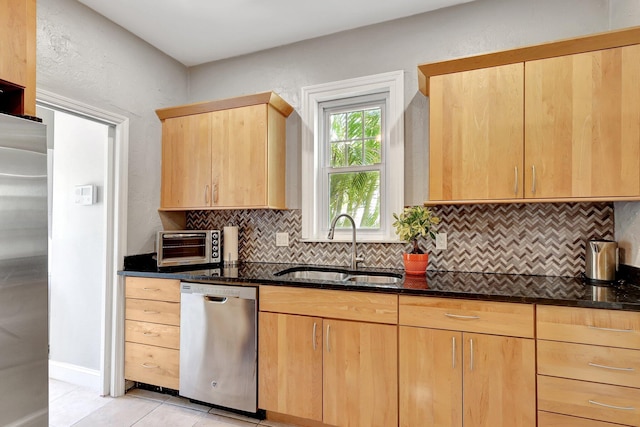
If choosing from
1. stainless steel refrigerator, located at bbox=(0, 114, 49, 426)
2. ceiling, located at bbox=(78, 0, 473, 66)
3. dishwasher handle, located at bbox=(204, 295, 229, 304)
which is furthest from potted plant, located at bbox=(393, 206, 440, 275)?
stainless steel refrigerator, located at bbox=(0, 114, 49, 426)

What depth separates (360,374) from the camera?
6.27 ft

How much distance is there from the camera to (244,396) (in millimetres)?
2145

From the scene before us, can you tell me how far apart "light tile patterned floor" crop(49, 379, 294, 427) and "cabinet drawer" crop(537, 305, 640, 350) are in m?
1.67

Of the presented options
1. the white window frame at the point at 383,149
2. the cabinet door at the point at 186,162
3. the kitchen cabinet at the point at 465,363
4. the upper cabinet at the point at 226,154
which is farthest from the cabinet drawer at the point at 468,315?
the cabinet door at the point at 186,162

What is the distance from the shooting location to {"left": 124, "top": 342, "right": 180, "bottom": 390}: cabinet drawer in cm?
238

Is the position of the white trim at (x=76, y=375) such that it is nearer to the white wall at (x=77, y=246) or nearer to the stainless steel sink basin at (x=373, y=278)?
the white wall at (x=77, y=246)

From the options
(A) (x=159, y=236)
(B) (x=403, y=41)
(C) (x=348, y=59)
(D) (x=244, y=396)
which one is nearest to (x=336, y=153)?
(C) (x=348, y=59)

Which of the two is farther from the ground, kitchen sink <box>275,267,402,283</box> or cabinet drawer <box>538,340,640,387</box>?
kitchen sink <box>275,267,402,283</box>

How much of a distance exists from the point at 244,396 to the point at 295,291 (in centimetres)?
78

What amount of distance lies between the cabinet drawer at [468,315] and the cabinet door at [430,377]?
51 mm

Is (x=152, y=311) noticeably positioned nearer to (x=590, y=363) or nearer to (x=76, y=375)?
(x=76, y=375)

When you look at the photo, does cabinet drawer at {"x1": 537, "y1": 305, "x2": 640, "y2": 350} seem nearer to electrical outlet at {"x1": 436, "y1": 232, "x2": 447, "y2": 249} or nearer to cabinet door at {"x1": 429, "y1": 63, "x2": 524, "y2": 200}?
cabinet door at {"x1": 429, "y1": 63, "x2": 524, "y2": 200}

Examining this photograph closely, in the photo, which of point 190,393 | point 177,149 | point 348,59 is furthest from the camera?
point 177,149

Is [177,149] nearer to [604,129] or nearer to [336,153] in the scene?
[336,153]
